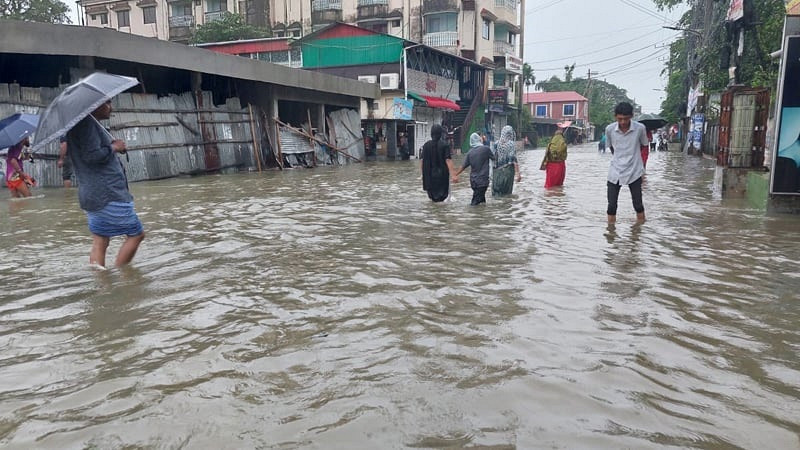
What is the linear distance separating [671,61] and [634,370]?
4403 cm

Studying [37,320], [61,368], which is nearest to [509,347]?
[61,368]

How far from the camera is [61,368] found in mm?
3039

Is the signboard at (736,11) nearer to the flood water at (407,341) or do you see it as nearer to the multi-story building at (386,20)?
the flood water at (407,341)

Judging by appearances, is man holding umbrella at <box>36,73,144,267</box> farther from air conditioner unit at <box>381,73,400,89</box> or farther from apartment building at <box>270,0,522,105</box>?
apartment building at <box>270,0,522,105</box>

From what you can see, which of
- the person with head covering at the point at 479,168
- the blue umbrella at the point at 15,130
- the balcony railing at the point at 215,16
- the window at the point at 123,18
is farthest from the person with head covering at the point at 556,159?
the window at the point at 123,18

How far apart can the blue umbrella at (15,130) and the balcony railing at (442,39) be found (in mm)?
29577

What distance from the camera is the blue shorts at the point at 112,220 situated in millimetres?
4844

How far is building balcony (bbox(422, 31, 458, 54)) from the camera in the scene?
36.8m

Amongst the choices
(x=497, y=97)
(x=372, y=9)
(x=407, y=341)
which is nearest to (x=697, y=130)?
(x=497, y=97)

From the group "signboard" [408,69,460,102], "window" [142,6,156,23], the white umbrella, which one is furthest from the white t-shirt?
"window" [142,6,156,23]

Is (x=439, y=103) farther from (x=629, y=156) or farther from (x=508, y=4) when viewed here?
(x=629, y=156)

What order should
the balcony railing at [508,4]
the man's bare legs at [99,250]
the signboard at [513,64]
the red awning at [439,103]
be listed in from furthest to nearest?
the signboard at [513,64]
the balcony railing at [508,4]
the red awning at [439,103]
the man's bare legs at [99,250]

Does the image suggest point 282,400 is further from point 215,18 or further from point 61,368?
point 215,18

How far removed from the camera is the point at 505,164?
35.7ft
